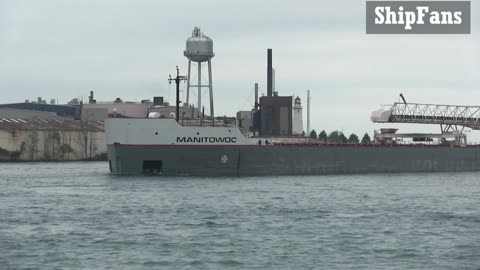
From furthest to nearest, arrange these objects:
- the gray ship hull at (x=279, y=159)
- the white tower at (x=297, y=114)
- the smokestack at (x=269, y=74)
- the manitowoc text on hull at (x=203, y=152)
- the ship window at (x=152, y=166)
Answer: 1. the smokestack at (x=269, y=74)
2. the white tower at (x=297, y=114)
3. the ship window at (x=152, y=166)
4. the gray ship hull at (x=279, y=159)
5. the manitowoc text on hull at (x=203, y=152)

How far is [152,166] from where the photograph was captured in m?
74.2

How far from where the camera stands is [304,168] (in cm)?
8125

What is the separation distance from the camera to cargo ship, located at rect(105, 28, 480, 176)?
7356 cm

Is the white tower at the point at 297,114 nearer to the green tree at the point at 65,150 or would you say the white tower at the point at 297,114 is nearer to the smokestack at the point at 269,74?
the smokestack at the point at 269,74

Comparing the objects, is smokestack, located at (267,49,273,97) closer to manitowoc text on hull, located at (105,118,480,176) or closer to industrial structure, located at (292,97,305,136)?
industrial structure, located at (292,97,305,136)

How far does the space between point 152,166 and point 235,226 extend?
32221 mm

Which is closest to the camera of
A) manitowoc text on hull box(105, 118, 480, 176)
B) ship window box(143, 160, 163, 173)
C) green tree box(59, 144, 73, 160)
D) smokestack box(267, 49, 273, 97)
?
manitowoc text on hull box(105, 118, 480, 176)

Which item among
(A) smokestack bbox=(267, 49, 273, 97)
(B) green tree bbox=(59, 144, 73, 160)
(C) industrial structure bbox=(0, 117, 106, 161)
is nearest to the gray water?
(A) smokestack bbox=(267, 49, 273, 97)

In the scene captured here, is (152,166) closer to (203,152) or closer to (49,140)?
(203,152)

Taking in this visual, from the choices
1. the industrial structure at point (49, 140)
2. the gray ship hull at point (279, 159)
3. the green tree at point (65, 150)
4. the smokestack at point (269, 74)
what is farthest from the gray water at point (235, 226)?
the green tree at point (65, 150)

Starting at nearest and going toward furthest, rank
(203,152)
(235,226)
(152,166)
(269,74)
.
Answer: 1. (235,226)
2. (152,166)
3. (203,152)
4. (269,74)

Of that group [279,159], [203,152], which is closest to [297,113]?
[279,159]

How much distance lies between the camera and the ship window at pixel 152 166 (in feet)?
242

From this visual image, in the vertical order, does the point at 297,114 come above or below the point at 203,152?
above
